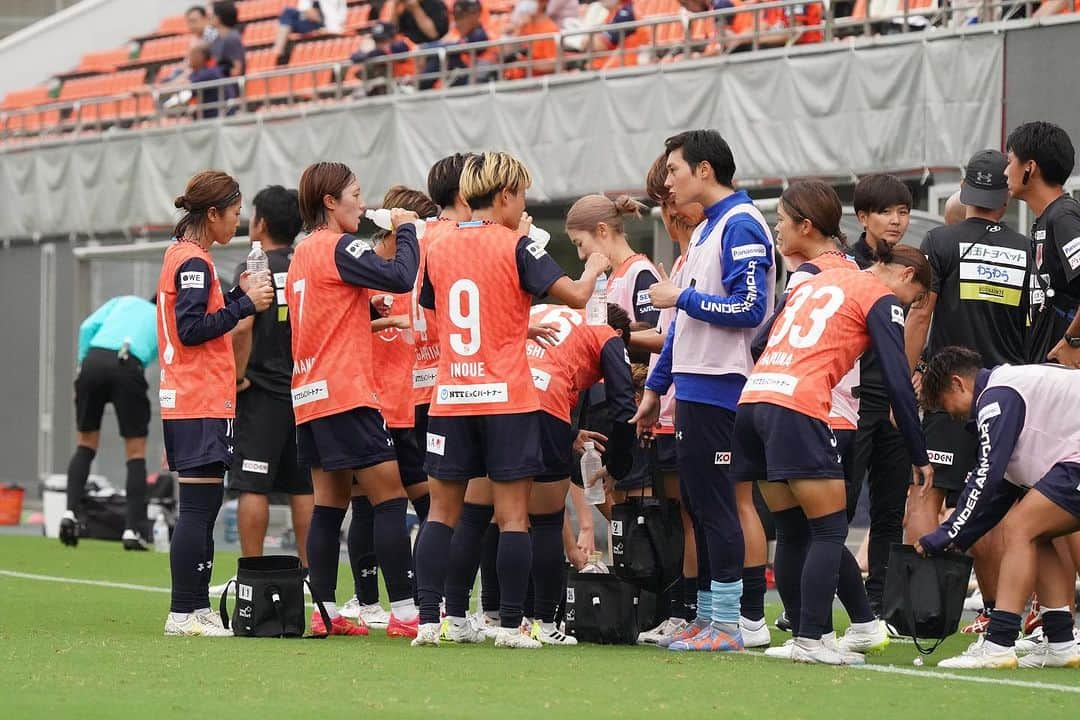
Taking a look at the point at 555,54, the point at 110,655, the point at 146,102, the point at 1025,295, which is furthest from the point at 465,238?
the point at 146,102

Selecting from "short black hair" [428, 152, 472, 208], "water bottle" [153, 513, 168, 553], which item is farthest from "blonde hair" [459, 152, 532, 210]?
"water bottle" [153, 513, 168, 553]

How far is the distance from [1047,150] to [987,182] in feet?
2.42

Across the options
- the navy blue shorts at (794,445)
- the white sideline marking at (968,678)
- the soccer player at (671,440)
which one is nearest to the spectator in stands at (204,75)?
the soccer player at (671,440)

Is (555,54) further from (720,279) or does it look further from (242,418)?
(720,279)

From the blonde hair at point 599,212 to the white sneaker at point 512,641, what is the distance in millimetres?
1826

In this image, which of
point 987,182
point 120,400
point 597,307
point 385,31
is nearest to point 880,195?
point 987,182

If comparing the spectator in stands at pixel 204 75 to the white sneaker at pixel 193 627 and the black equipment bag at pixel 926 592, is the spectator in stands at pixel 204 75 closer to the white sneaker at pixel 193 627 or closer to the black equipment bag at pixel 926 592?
the white sneaker at pixel 193 627

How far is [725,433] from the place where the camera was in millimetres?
7289

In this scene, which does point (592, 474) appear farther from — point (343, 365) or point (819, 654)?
point (819, 654)

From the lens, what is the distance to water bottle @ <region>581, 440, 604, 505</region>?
8.40 metres

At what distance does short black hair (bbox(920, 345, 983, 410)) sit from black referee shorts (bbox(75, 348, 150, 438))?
306 inches

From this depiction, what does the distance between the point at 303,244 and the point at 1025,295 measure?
319 centimetres

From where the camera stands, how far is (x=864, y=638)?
7102 mm

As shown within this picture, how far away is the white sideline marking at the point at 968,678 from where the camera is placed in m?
6.18
